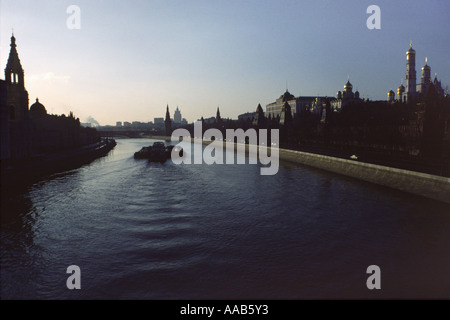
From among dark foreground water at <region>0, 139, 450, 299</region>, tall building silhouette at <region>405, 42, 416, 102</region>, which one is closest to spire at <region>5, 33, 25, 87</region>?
dark foreground water at <region>0, 139, 450, 299</region>

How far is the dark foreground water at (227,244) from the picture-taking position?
1049 centimetres

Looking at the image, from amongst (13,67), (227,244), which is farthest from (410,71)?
(227,244)

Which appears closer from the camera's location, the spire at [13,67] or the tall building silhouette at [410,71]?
the spire at [13,67]

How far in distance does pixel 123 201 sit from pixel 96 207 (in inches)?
89.3

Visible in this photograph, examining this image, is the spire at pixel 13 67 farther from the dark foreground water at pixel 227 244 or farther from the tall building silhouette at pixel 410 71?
the tall building silhouette at pixel 410 71

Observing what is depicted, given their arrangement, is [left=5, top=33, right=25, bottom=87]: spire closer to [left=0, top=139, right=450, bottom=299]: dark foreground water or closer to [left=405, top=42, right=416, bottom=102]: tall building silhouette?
[left=0, top=139, right=450, bottom=299]: dark foreground water

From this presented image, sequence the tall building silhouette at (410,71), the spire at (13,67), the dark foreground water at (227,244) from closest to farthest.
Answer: the dark foreground water at (227,244), the spire at (13,67), the tall building silhouette at (410,71)

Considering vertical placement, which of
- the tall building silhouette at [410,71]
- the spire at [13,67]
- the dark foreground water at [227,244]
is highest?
the tall building silhouette at [410,71]

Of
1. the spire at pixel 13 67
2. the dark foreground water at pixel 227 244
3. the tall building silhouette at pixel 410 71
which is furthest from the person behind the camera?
the tall building silhouette at pixel 410 71

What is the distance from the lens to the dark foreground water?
10.5 meters

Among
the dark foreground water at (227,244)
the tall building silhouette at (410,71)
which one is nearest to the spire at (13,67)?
the dark foreground water at (227,244)

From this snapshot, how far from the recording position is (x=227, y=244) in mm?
14430
